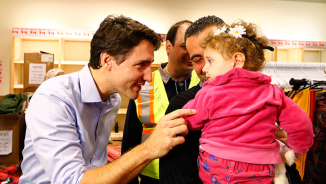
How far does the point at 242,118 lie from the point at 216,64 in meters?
0.30

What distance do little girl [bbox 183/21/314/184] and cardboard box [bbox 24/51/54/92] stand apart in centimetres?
412

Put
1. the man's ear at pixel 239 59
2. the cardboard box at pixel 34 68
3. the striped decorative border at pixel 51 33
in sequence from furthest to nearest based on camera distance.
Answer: the striped decorative border at pixel 51 33
the cardboard box at pixel 34 68
the man's ear at pixel 239 59

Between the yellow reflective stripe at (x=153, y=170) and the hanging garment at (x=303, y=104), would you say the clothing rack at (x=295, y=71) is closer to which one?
the hanging garment at (x=303, y=104)

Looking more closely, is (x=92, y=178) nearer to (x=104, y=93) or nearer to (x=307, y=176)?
(x=104, y=93)

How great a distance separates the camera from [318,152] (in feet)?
7.21

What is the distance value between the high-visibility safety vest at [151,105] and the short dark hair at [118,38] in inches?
16.4

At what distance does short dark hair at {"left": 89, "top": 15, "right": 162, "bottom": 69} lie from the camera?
4.94 feet

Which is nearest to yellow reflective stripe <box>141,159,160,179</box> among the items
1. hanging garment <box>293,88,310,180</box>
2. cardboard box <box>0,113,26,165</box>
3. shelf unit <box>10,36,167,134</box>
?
hanging garment <box>293,88,310,180</box>

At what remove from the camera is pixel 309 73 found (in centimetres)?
303

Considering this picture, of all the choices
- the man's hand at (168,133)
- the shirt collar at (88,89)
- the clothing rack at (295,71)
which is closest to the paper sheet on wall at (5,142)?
the shirt collar at (88,89)

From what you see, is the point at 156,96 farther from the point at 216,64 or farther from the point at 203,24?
the point at 216,64

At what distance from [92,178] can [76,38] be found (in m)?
4.38

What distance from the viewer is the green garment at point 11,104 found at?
10.6 ft

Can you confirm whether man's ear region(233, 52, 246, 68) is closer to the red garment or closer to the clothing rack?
the clothing rack
